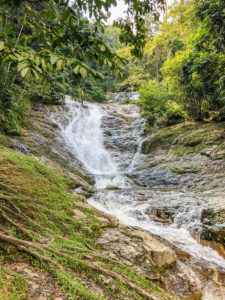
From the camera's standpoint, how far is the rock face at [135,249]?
2.66 metres

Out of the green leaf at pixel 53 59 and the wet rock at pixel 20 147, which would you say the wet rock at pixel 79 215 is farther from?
the wet rock at pixel 20 147

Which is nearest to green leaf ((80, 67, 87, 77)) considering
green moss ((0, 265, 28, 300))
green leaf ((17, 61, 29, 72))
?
green leaf ((17, 61, 29, 72))

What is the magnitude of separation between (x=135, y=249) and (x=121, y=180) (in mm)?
6038

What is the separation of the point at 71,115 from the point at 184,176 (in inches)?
398

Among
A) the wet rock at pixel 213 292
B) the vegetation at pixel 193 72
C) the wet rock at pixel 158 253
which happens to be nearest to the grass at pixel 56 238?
the wet rock at pixel 158 253

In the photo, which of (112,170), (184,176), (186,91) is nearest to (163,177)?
(184,176)

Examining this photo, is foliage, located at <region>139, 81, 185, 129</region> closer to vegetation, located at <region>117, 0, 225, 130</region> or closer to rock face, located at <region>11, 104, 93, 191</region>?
vegetation, located at <region>117, 0, 225, 130</region>

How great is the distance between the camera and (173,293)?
7.80 ft

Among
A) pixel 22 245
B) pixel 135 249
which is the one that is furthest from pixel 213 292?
pixel 22 245

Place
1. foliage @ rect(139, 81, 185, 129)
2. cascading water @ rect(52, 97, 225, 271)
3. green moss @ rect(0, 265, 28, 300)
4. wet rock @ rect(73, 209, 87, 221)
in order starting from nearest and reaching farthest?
green moss @ rect(0, 265, 28, 300)
wet rock @ rect(73, 209, 87, 221)
cascading water @ rect(52, 97, 225, 271)
foliage @ rect(139, 81, 185, 129)

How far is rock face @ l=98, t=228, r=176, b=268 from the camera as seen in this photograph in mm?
2656

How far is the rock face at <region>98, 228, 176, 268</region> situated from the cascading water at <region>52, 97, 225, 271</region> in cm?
101

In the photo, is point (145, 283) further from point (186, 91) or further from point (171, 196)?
point (186, 91)

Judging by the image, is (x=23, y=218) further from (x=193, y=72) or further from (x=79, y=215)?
(x=193, y=72)
